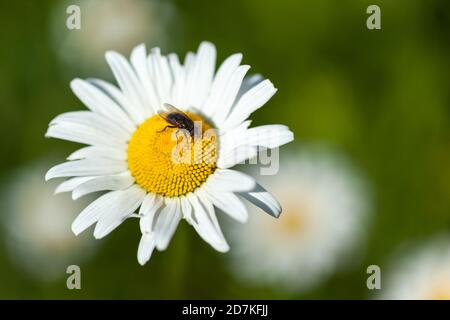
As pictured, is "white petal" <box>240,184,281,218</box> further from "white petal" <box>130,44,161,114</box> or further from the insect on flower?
"white petal" <box>130,44,161,114</box>

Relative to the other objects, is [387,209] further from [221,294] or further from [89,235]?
[89,235]

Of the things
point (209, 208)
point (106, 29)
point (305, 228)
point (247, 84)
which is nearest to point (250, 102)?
point (247, 84)

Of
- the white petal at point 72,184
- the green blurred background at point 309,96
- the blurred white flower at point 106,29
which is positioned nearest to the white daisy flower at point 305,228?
the green blurred background at point 309,96

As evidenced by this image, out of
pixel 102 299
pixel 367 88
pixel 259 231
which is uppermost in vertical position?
pixel 367 88

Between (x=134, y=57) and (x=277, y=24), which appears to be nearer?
(x=134, y=57)

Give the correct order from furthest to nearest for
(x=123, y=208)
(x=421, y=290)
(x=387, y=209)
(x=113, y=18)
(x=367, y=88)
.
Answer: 1. (x=113, y=18)
2. (x=367, y=88)
3. (x=387, y=209)
4. (x=421, y=290)
5. (x=123, y=208)

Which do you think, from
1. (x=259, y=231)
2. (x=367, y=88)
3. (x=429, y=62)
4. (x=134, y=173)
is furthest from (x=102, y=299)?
(x=429, y=62)
